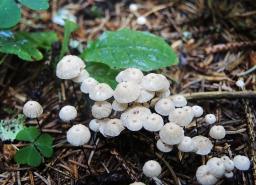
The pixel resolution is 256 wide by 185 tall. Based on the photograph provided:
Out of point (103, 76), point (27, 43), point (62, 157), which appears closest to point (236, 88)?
point (103, 76)

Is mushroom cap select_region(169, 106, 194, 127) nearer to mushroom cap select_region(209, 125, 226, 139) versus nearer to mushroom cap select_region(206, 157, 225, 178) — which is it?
mushroom cap select_region(209, 125, 226, 139)

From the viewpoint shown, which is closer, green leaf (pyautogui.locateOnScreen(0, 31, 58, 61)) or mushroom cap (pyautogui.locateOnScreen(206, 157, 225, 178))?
mushroom cap (pyautogui.locateOnScreen(206, 157, 225, 178))

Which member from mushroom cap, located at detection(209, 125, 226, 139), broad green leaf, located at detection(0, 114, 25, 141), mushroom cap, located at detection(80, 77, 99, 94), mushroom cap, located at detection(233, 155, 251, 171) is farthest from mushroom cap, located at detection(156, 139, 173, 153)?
broad green leaf, located at detection(0, 114, 25, 141)

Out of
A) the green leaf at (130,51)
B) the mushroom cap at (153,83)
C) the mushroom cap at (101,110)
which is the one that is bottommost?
the mushroom cap at (101,110)

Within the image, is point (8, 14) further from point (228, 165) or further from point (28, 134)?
point (228, 165)

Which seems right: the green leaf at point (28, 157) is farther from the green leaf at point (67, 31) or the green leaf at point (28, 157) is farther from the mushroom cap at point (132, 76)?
the green leaf at point (67, 31)

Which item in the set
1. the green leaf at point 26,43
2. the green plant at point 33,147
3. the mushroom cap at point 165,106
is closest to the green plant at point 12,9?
the green leaf at point 26,43

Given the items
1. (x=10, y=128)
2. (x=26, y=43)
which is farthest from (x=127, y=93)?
(x=26, y=43)
